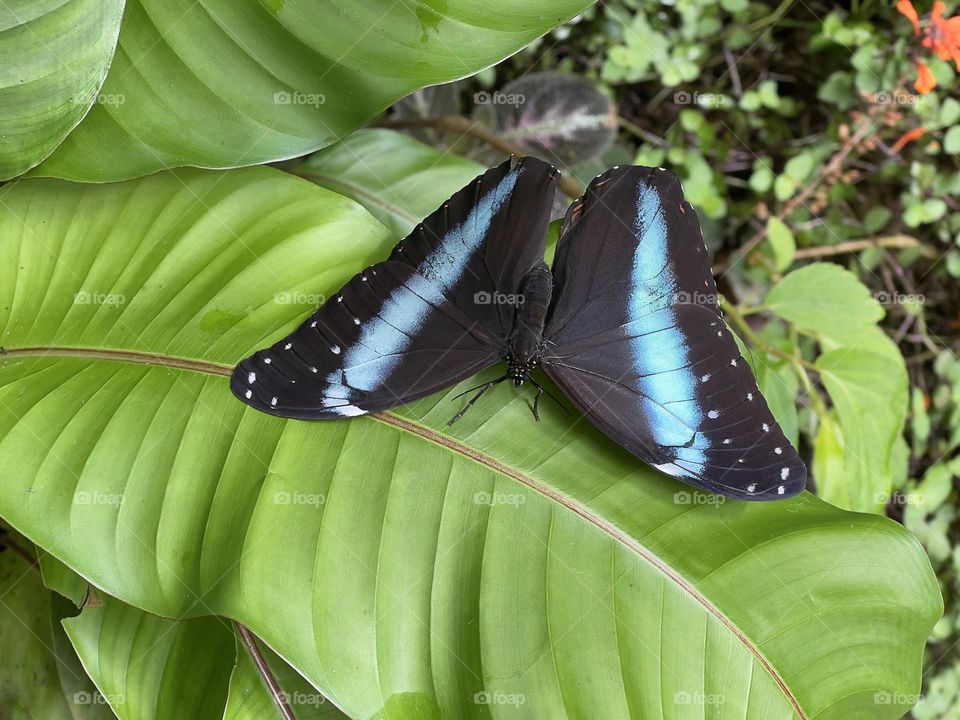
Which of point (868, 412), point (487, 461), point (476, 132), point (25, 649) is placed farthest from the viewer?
point (476, 132)

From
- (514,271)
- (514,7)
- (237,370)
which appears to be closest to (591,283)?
(514,271)

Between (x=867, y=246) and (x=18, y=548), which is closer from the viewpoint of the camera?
(x=18, y=548)
